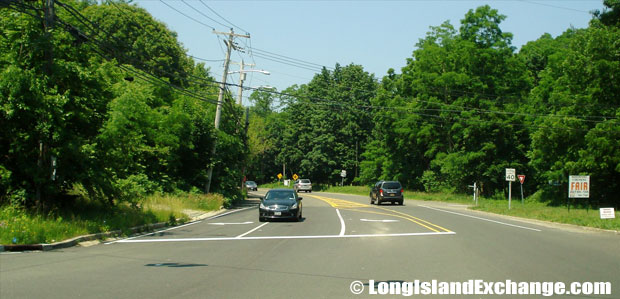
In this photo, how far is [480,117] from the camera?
54.2 meters

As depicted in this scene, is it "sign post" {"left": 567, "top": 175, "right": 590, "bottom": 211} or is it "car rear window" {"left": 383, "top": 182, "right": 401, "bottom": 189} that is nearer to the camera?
"sign post" {"left": 567, "top": 175, "right": 590, "bottom": 211}

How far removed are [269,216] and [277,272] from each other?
1264 centimetres

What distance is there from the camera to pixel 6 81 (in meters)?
14.4

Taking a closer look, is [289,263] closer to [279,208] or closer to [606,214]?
[279,208]

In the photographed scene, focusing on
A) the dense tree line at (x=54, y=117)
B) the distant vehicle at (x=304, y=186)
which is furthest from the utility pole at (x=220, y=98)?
the distant vehicle at (x=304, y=186)

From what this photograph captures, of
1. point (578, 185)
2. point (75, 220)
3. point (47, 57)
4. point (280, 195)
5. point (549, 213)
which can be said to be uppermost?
point (47, 57)

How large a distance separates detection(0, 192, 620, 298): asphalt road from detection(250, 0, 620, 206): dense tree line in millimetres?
23640

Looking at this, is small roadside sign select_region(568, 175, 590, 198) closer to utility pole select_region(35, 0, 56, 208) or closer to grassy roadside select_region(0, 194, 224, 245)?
→ grassy roadside select_region(0, 194, 224, 245)

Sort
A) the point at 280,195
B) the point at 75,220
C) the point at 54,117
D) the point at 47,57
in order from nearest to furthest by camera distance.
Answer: the point at 54,117
the point at 75,220
the point at 47,57
the point at 280,195

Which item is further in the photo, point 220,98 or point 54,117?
point 220,98

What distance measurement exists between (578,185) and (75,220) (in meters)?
24.1

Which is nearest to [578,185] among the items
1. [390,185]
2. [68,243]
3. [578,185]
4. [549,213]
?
[578,185]

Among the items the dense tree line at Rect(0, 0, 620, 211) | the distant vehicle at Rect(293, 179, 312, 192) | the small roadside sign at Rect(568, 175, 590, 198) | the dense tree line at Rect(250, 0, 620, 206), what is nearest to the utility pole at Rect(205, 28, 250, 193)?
the dense tree line at Rect(0, 0, 620, 211)

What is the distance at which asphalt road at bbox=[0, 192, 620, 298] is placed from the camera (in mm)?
8094
